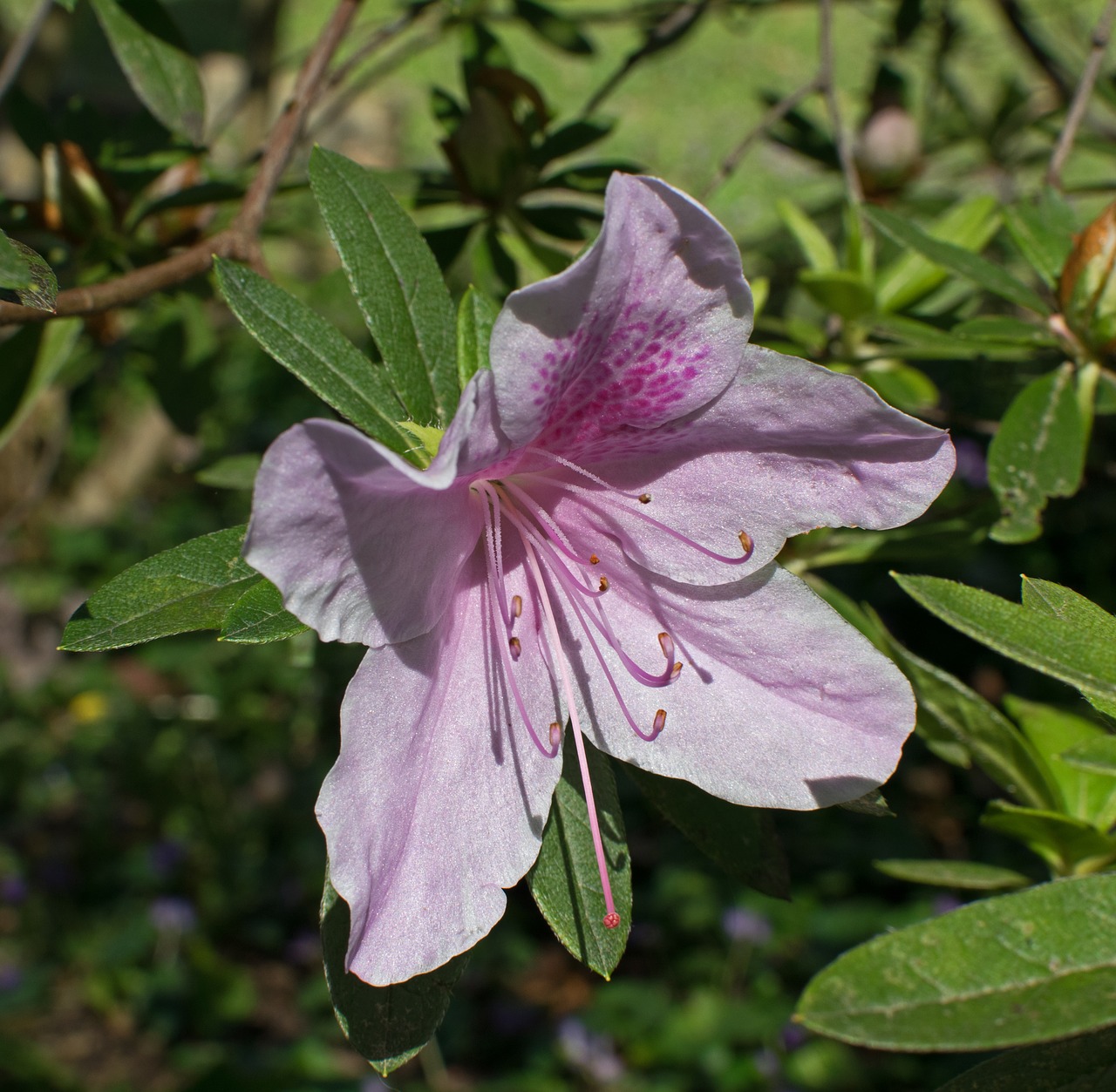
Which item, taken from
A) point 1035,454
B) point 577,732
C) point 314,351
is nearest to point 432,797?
point 577,732

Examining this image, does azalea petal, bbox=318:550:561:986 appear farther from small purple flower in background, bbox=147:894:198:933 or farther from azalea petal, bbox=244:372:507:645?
small purple flower in background, bbox=147:894:198:933

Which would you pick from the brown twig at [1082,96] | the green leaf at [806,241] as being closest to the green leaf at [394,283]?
the green leaf at [806,241]

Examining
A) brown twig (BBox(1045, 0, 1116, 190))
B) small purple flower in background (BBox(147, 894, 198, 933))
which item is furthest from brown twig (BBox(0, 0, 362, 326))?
small purple flower in background (BBox(147, 894, 198, 933))

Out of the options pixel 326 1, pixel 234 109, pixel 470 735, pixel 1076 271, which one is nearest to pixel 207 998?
pixel 234 109

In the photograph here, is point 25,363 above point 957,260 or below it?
below

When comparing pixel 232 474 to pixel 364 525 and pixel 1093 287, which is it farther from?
pixel 1093 287

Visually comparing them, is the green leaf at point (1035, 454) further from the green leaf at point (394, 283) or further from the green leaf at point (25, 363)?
the green leaf at point (25, 363)
